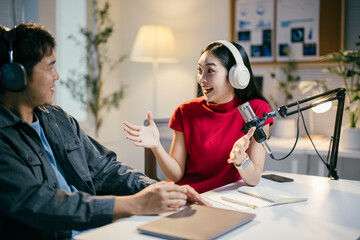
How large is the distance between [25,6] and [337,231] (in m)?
2.82

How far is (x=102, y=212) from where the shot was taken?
107 cm

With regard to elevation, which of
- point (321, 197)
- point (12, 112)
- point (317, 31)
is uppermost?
point (317, 31)

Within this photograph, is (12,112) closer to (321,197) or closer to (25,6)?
(321,197)

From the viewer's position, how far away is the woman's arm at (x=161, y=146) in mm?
1556

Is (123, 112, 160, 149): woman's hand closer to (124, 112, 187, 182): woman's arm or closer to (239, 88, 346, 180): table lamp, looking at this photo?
(124, 112, 187, 182): woman's arm

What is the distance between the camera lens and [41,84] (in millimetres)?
1207

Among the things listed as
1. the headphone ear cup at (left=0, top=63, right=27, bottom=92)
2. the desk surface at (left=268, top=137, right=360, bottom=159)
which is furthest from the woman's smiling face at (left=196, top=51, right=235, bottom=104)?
the desk surface at (left=268, top=137, right=360, bottom=159)

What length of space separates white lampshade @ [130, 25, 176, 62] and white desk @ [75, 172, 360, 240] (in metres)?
2.19

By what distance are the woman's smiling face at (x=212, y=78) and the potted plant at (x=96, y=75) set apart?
190 cm

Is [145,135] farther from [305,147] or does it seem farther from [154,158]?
[305,147]

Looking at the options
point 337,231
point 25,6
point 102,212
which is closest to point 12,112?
point 102,212

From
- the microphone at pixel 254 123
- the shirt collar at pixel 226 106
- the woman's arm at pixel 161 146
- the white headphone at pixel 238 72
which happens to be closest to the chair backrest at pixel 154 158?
the woman's arm at pixel 161 146

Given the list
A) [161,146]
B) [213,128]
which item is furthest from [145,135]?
[213,128]

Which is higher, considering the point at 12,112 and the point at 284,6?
the point at 284,6
